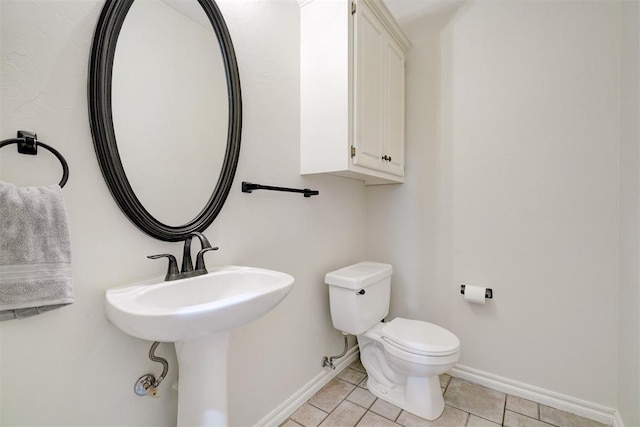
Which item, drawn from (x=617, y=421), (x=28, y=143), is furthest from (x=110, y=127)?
(x=617, y=421)

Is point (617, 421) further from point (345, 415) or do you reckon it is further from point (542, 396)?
point (345, 415)

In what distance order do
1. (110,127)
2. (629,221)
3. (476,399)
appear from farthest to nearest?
(476,399) → (629,221) → (110,127)

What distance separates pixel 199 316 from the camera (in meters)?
0.71

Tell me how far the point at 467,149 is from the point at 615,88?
718 millimetres

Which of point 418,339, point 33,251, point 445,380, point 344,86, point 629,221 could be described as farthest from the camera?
point 445,380

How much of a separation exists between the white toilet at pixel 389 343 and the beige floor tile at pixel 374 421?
14 centimetres

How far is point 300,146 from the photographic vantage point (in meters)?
1.62

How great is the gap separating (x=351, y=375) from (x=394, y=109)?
1.82 meters

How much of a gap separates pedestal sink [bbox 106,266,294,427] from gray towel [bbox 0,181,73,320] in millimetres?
140

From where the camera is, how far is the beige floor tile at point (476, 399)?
156cm

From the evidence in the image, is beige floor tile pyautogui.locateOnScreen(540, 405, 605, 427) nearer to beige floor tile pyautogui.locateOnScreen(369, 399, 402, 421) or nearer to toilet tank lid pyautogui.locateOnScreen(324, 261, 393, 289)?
beige floor tile pyautogui.locateOnScreen(369, 399, 402, 421)

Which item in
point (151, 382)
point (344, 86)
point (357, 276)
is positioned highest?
point (344, 86)

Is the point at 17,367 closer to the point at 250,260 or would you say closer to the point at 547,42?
the point at 250,260

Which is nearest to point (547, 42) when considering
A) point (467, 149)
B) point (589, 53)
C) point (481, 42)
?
point (589, 53)
